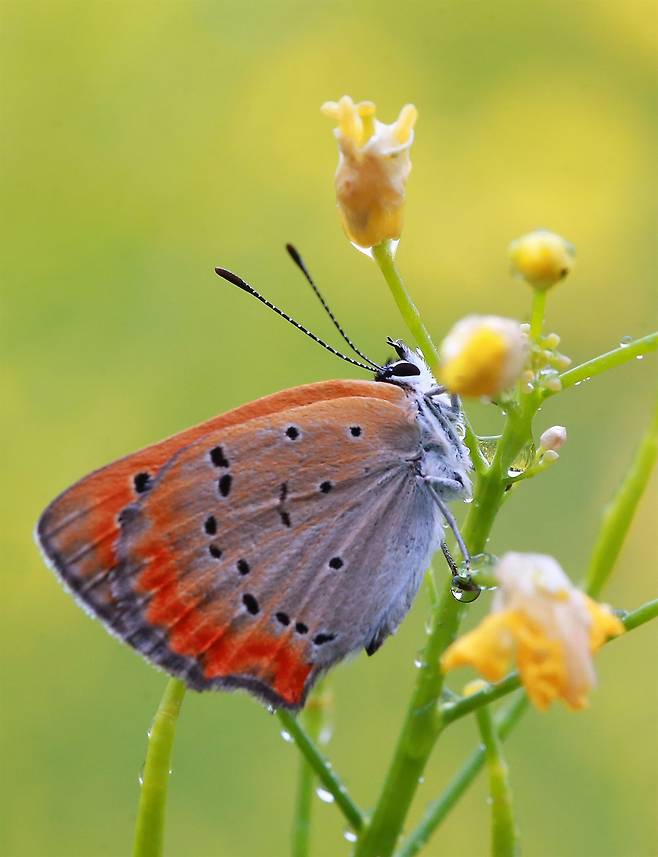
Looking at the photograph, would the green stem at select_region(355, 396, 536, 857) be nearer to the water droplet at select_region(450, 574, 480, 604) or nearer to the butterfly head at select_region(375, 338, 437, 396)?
the water droplet at select_region(450, 574, 480, 604)

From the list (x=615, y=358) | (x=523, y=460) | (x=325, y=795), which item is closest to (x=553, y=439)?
(x=523, y=460)

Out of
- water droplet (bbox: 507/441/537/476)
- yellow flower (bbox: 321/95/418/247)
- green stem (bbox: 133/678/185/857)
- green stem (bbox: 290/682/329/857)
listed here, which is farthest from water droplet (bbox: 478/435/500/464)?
green stem (bbox: 133/678/185/857)

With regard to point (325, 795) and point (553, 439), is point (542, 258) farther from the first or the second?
point (325, 795)

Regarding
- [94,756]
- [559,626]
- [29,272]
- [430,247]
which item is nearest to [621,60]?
[430,247]

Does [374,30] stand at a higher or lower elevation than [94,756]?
higher

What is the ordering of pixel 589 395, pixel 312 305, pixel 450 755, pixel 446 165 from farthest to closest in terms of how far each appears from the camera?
pixel 446 165, pixel 312 305, pixel 589 395, pixel 450 755

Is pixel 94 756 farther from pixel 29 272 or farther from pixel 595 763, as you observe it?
pixel 29 272
